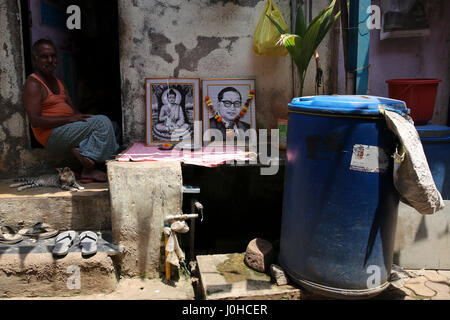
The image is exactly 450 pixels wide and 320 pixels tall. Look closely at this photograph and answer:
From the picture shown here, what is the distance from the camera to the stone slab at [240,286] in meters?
3.05

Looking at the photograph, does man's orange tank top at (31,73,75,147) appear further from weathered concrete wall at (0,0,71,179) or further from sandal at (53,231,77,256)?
sandal at (53,231,77,256)

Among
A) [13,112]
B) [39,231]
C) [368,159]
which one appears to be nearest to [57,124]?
[13,112]

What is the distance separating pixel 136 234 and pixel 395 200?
7.18 feet

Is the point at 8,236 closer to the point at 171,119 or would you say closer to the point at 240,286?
the point at 171,119

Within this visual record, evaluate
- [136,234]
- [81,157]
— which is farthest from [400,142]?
[81,157]

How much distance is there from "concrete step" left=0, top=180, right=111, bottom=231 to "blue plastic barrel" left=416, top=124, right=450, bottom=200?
289cm

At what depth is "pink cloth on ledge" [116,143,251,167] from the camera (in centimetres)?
392

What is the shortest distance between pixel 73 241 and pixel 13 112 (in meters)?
1.77

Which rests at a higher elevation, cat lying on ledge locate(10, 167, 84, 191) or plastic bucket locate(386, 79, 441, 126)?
plastic bucket locate(386, 79, 441, 126)

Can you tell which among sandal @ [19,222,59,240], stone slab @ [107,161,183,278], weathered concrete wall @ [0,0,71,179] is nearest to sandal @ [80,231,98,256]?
stone slab @ [107,161,183,278]

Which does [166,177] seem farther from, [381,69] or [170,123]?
[381,69]

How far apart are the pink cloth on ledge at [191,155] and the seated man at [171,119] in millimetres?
321

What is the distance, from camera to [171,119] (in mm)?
4715

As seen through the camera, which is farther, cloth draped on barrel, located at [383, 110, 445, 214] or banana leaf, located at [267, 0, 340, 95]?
banana leaf, located at [267, 0, 340, 95]
